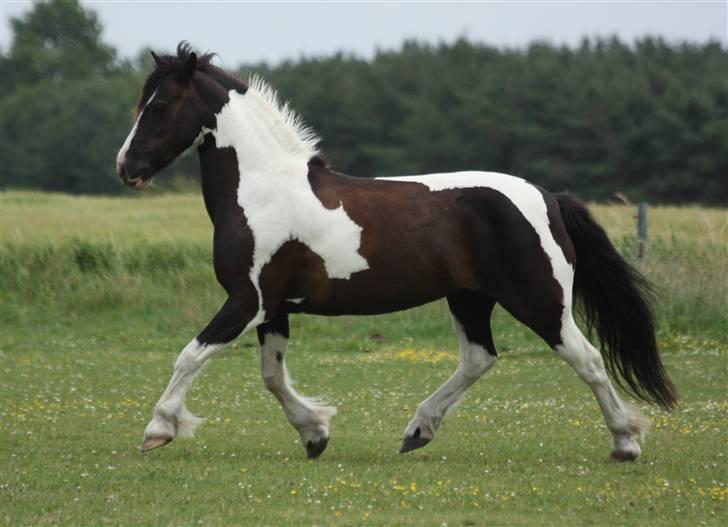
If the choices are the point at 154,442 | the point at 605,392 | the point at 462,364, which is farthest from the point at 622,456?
the point at 154,442

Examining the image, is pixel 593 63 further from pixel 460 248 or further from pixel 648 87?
pixel 460 248

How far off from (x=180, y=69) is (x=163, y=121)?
1.27 ft

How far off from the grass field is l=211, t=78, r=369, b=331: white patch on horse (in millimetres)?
1424

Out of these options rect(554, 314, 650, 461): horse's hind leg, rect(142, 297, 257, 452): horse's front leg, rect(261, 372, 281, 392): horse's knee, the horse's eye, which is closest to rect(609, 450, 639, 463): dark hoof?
rect(554, 314, 650, 461): horse's hind leg

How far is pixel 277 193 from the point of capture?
9.62 meters

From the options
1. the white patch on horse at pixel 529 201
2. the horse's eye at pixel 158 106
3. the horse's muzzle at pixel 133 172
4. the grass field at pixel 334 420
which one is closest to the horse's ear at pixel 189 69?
the horse's eye at pixel 158 106

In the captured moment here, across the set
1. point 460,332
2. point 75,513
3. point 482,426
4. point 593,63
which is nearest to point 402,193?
point 460,332

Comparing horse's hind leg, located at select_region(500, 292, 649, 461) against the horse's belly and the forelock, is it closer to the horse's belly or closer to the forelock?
the horse's belly

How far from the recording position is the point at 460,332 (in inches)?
403

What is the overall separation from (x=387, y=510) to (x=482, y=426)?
373 cm

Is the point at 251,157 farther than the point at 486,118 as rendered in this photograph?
No

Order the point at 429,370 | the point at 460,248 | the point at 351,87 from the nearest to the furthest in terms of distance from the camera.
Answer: the point at 460,248 < the point at 429,370 < the point at 351,87

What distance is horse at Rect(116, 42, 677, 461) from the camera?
9.48 metres

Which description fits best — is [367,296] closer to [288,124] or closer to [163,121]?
[288,124]
